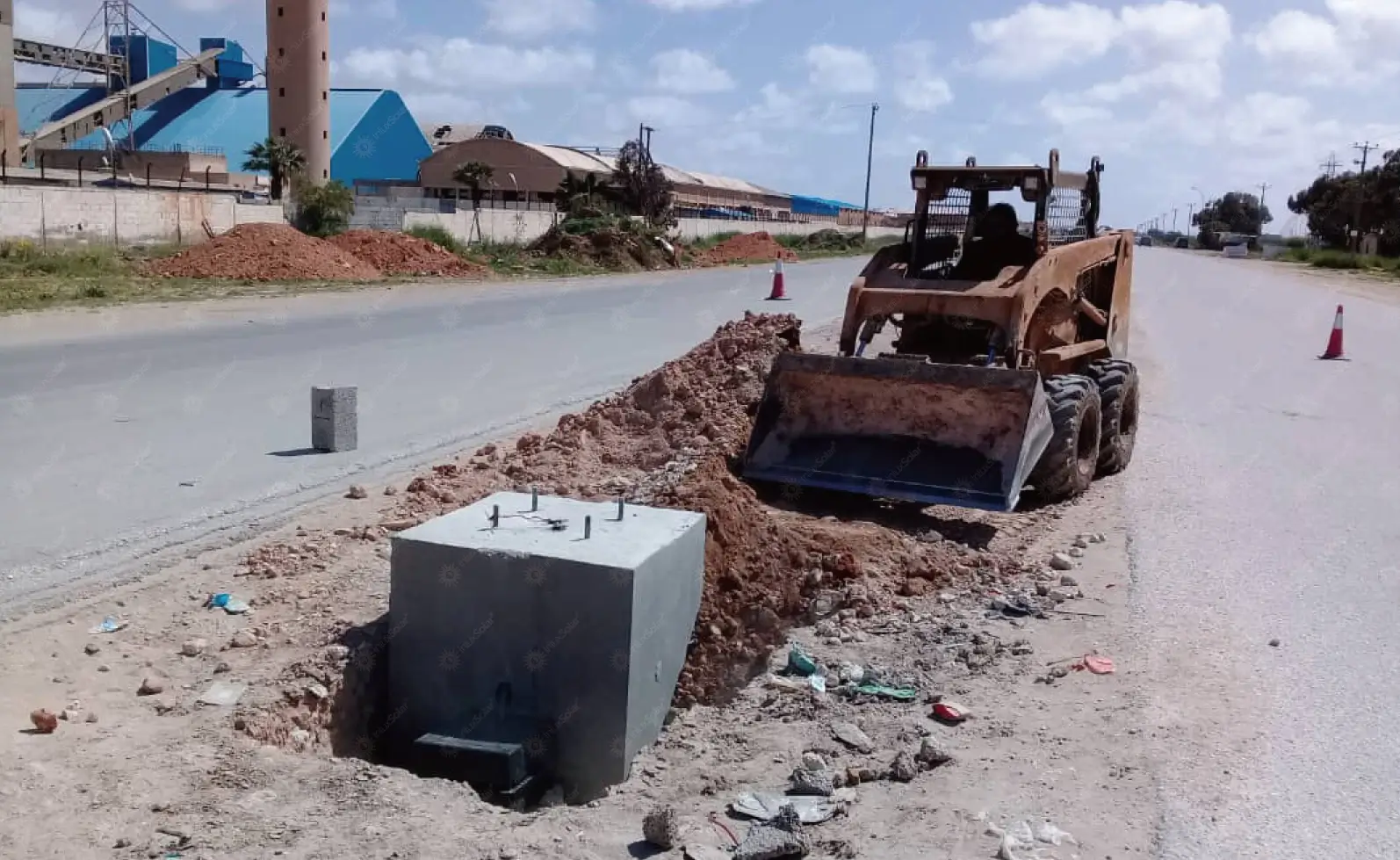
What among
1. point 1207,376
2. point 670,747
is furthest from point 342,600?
point 1207,376

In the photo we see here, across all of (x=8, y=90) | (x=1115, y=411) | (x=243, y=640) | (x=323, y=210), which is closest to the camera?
(x=243, y=640)

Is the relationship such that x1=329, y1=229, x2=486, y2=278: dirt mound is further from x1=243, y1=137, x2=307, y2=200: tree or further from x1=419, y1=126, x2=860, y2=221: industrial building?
x1=419, y1=126, x2=860, y2=221: industrial building

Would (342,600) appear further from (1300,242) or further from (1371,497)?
(1300,242)

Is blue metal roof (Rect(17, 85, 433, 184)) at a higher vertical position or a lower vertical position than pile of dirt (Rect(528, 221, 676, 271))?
higher

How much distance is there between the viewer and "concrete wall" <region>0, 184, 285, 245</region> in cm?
2889

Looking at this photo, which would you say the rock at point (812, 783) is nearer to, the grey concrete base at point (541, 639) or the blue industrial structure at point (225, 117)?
the grey concrete base at point (541, 639)

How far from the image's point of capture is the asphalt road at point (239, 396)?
23.9 feet

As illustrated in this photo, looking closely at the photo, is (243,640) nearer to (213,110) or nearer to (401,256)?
(401,256)

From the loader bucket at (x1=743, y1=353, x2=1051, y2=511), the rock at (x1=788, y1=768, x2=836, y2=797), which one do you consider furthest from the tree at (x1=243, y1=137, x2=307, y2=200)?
the rock at (x1=788, y1=768, x2=836, y2=797)

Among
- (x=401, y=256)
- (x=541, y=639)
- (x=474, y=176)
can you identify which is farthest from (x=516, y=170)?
(x=541, y=639)

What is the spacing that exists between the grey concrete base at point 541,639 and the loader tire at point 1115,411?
5311 mm

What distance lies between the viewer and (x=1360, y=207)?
85125mm

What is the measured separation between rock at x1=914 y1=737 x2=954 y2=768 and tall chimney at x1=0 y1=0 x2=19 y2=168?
5403 cm

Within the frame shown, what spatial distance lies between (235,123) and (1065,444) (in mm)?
75349
